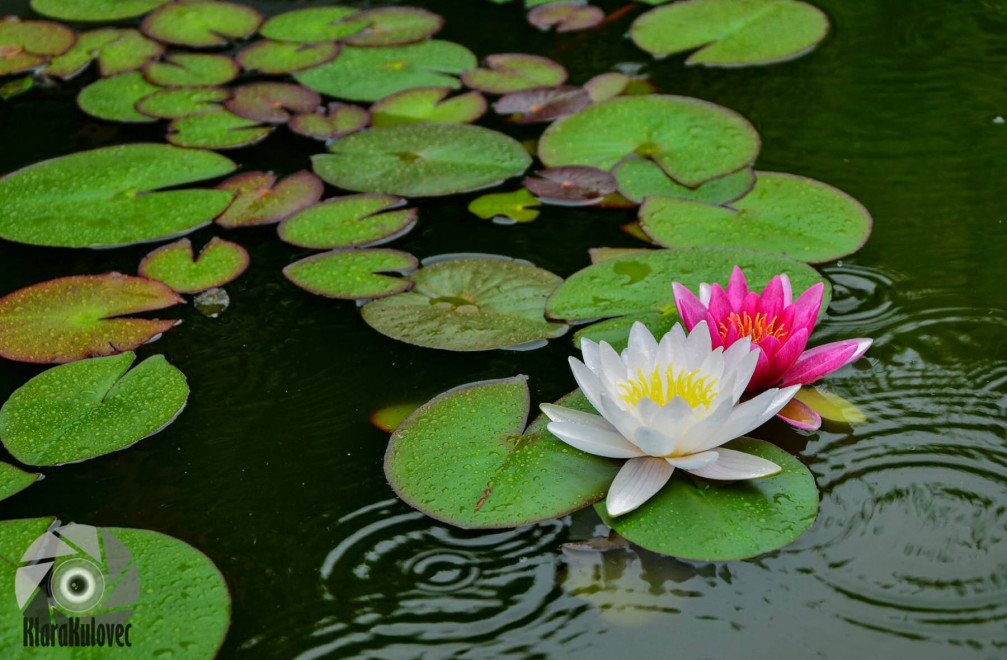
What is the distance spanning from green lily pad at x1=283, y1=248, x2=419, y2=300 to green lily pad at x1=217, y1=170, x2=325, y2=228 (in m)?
0.29

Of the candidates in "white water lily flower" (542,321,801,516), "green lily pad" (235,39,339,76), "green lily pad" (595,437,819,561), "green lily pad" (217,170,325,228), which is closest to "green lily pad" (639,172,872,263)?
"white water lily flower" (542,321,801,516)

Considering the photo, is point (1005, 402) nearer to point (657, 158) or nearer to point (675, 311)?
point (675, 311)

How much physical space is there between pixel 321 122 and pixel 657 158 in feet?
3.91

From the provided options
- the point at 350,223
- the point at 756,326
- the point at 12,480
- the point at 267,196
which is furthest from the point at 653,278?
the point at 12,480

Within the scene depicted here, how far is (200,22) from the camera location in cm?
387

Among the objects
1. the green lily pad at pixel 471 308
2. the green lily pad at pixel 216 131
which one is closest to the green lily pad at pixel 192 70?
the green lily pad at pixel 216 131

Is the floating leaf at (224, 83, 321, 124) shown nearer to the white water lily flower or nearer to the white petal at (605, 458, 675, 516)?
the white water lily flower

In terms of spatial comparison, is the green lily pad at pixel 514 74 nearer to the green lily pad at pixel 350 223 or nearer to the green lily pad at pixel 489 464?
the green lily pad at pixel 350 223

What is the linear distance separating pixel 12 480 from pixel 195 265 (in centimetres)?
85

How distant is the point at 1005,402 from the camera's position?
6.57ft

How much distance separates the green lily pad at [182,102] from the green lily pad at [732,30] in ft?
5.38

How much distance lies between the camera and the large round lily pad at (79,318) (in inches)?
90.4

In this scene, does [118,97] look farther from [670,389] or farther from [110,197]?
[670,389]

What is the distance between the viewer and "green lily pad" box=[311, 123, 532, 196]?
286 centimetres
